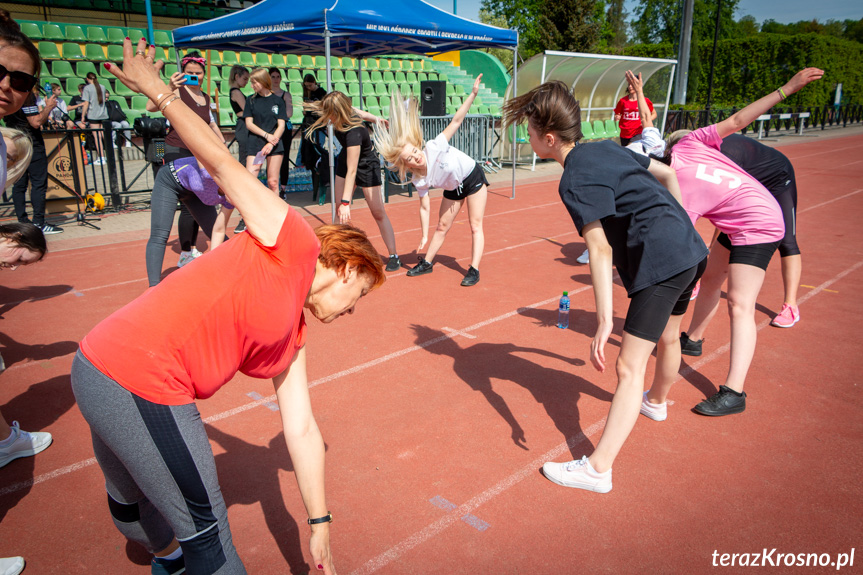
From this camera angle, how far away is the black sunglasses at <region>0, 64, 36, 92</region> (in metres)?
2.40

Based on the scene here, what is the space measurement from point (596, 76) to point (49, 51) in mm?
16444

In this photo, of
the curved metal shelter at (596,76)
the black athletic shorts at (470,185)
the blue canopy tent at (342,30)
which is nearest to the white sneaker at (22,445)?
the black athletic shorts at (470,185)

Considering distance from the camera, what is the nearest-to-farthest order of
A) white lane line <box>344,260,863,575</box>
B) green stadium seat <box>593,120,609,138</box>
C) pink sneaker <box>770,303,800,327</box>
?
white lane line <box>344,260,863,575</box> < pink sneaker <box>770,303,800,327</box> < green stadium seat <box>593,120,609,138</box>

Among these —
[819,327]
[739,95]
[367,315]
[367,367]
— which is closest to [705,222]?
[819,327]

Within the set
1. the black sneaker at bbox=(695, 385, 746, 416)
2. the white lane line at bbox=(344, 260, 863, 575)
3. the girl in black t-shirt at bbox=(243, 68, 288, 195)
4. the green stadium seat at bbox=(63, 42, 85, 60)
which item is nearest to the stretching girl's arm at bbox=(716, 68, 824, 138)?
the black sneaker at bbox=(695, 385, 746, 416)

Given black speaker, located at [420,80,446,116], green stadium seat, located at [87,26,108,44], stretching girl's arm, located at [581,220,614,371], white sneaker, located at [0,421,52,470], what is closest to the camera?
stretching girl's arm, located at [581,220,614,371]

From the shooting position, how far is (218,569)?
1703 mm

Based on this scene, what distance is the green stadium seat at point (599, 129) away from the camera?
19.3 metres

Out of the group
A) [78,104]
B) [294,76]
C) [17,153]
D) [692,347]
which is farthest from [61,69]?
[692,347]

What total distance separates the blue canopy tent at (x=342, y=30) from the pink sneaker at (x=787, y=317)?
5.72m

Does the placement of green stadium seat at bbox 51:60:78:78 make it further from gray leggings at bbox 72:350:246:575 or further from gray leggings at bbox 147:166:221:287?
gray leggings at bbox 72:350:246:575

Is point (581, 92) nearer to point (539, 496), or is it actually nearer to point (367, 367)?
point (367, 367)

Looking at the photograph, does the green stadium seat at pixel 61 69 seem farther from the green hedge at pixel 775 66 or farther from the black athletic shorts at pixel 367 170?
the green hedge at pixel 775 66

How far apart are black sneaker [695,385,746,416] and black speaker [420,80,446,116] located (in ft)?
38.9
